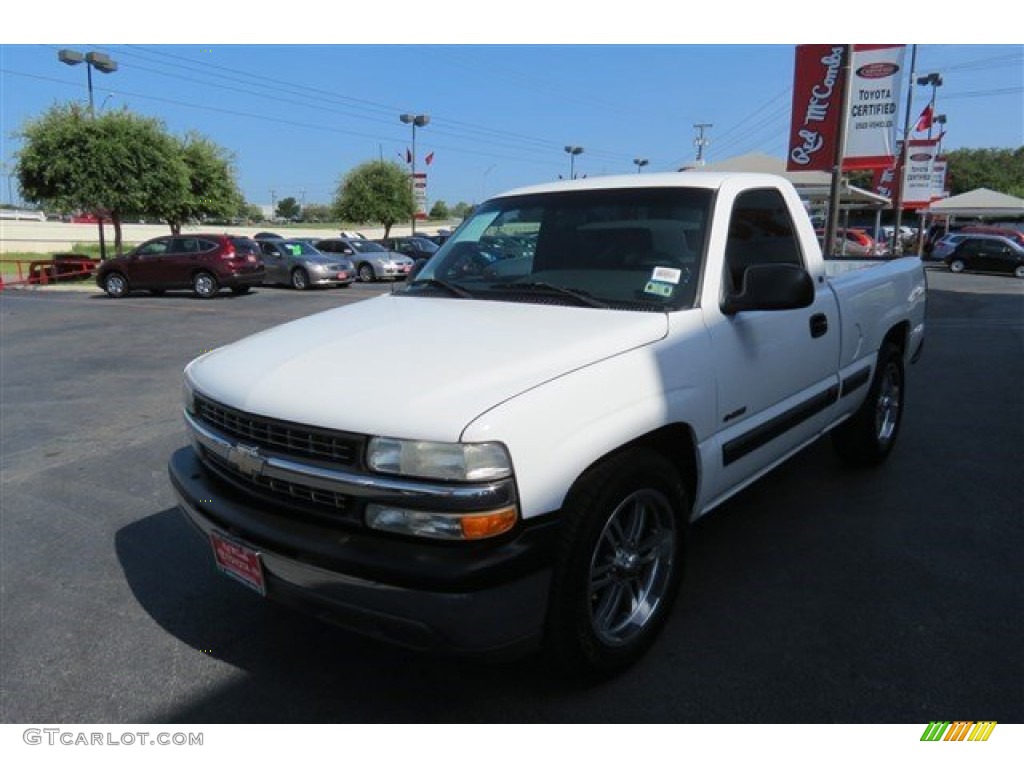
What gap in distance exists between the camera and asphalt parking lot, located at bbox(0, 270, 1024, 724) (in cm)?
259

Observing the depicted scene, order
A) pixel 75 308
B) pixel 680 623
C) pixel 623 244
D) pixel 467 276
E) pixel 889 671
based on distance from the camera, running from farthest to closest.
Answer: pixel 75 308 < pixel 467 276 < pixel 623 244 < pixel 680 623 < pixel 889 671

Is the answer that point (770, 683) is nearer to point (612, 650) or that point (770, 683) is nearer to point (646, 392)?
point (612, 650)

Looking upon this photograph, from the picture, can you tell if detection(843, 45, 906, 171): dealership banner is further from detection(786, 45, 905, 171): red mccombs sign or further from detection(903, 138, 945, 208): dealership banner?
detection(903, 138, 945, 208): dealership banner

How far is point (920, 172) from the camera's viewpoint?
980 inches

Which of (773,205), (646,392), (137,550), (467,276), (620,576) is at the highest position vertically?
(773,205)

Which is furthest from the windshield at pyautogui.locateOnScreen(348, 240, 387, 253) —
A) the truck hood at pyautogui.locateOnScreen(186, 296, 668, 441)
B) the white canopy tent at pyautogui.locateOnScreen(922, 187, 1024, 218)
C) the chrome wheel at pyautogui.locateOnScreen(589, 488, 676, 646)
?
the white canopy tent at pyautogui.locateOnScreen(922, 187, 1024, 218)

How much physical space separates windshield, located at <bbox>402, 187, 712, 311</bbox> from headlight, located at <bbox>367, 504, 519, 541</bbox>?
121 centimetres

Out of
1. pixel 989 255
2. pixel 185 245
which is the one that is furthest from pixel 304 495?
pixel 989 255

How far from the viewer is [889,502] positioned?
4.35 metres

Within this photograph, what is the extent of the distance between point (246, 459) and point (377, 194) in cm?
4857

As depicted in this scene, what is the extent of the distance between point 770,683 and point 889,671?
18.4 inches

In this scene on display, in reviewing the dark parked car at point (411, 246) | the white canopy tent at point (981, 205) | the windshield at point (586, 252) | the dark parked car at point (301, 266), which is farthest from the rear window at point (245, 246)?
the white canopy tent at point (981, 205)

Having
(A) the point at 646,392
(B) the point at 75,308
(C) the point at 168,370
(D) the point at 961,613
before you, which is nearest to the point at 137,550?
(A) the point at 646,392

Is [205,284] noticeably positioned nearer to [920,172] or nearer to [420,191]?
[420,191]
